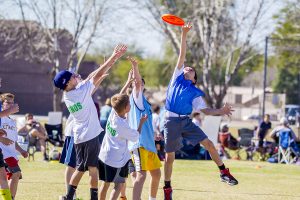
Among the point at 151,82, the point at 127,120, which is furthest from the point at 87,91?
the point at 151,82

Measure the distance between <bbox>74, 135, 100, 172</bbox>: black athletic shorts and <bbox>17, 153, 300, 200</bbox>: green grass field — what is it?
218cm

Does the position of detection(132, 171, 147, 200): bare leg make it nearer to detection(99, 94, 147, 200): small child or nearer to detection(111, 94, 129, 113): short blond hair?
detection(99, 94, 147, 200): small child

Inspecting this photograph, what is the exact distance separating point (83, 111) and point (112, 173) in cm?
87

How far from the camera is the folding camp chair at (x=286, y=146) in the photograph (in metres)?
21.7

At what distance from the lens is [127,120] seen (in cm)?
958

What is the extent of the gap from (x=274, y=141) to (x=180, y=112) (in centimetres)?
1341

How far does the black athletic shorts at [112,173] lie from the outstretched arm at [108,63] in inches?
42.1

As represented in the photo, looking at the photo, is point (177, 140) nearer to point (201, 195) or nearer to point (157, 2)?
point (201, 195)

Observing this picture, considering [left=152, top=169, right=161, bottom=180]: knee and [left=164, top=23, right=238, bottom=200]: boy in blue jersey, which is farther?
[left=164, top=23, right=238, bottom=200]: boy in blue jersey

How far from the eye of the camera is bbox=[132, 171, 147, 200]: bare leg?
9.26 meters

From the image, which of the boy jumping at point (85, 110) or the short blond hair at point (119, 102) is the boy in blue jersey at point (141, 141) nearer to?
the boy jumping at point (85, 110)

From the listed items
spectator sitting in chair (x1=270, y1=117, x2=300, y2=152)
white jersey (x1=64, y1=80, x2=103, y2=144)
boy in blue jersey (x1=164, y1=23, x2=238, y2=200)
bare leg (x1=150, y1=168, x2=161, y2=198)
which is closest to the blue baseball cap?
white jersey (x1=64, y1=80, x2=103, y2=144)

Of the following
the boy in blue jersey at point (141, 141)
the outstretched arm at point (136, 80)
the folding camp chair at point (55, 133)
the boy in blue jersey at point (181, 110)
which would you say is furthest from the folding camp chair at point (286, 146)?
the outstretched arm at point (136, 80)

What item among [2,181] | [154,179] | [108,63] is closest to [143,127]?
[154,179]
